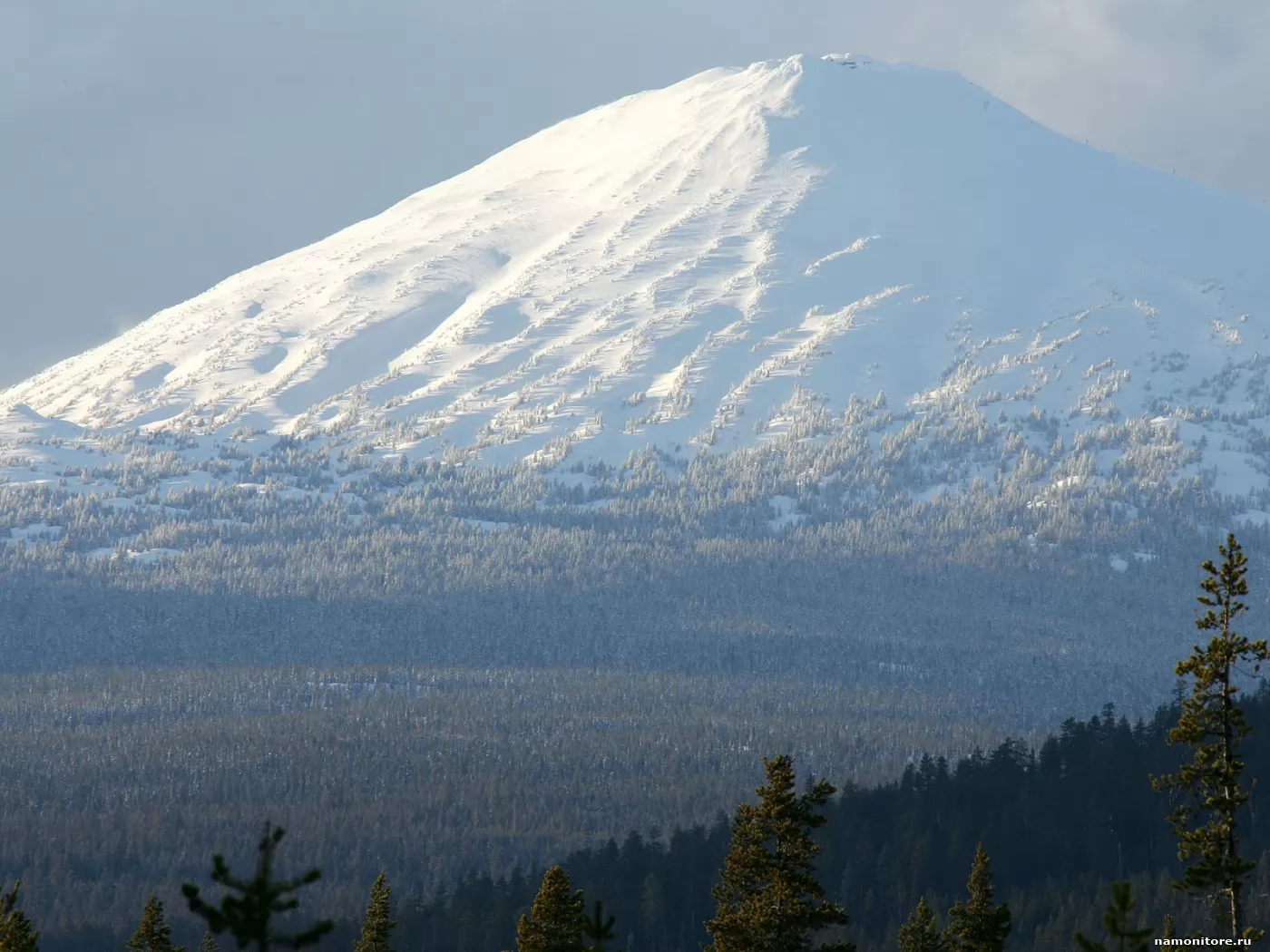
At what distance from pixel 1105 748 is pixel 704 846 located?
91.4ft

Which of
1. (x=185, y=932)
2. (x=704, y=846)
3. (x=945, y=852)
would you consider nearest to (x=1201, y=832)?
(x=945, y=852)

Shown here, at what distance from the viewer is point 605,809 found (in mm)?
156125

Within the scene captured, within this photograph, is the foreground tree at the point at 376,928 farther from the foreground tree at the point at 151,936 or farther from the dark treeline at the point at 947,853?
the dark treeline at the point at 947,853

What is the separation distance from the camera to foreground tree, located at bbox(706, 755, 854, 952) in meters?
34.0

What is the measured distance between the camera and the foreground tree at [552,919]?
39.7 m

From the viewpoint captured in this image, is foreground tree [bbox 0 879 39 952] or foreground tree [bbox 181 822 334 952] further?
foreground tree [bbox 0 879 39 952]

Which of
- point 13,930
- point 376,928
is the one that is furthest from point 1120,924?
point 13,930

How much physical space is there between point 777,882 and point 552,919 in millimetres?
7677

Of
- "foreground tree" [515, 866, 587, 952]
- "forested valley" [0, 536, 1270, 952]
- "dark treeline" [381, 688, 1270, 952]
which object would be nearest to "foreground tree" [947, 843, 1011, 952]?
"foreground tree" [515, 866, 587, 952]

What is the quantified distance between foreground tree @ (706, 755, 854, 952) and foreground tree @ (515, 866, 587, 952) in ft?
17.3

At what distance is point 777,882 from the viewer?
34.2m

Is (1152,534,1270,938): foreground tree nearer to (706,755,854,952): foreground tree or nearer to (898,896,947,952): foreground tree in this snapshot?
(706,755,854,952): foreground tree

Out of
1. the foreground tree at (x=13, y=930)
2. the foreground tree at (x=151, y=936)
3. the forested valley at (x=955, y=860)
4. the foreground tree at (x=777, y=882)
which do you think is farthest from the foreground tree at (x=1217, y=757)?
the forested valley at (x=955, y=860)

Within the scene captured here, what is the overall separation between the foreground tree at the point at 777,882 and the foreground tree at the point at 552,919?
17.3 ft
